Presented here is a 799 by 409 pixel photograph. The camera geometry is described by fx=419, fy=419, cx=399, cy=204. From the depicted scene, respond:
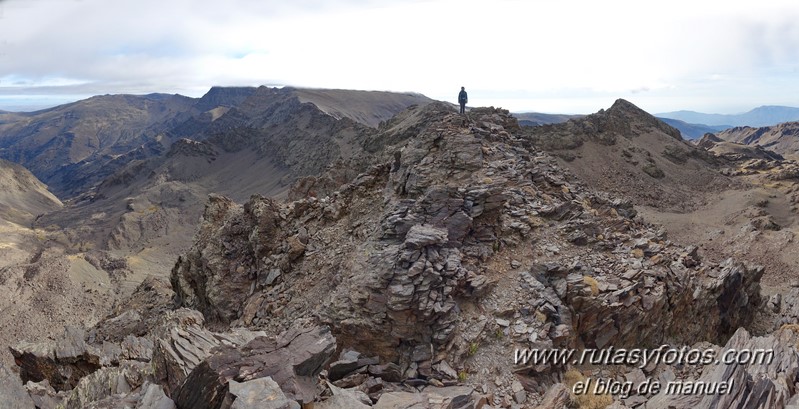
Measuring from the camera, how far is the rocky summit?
9461 millimetres

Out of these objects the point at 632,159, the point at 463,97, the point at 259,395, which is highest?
the point at 463,97

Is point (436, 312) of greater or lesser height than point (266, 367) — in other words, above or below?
below

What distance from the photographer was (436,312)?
1270cm

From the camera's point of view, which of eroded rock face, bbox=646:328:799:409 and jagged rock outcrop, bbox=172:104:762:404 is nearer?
eroded rock face, bbox=646:328:799:409

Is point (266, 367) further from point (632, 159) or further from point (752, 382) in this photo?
point (632, 159)

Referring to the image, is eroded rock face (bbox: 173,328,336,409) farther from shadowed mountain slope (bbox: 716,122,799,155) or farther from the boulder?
shadowed mountain slope (bbox: 716,122,799,155)

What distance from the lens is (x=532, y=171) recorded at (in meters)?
21.4

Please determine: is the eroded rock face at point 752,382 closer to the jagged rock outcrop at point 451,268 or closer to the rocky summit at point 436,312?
the rocky summit at point 436,312

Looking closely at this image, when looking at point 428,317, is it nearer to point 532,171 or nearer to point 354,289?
point 354,289

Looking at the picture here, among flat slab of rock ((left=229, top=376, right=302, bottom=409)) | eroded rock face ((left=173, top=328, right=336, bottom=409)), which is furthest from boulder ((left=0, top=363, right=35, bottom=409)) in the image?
flat slab of rock ((left=229, top=376, right=302, bottom=409))

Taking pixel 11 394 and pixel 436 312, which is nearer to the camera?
pixel 11 394

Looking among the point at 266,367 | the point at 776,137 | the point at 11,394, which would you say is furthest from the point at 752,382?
the point at 776,137

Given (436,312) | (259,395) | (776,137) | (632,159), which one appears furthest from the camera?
(776,137)

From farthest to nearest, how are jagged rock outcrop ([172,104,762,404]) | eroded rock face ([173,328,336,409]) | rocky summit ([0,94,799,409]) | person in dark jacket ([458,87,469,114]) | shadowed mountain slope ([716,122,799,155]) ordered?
shadowed mountain slope ([716,122,799,155]) → person in dark jacket ([458,87,469,114]) → jagged rock outcrop ([172,104,762,404]) → rocky summit ([0,94,799,409]) → eroded rock face ([173,328,336,409])
